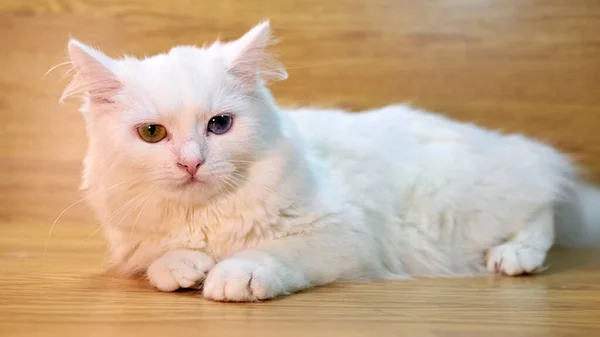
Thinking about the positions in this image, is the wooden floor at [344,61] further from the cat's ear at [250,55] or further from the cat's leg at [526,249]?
the cat's ear at [250,55]

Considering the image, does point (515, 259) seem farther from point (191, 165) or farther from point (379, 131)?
point (191, 165)

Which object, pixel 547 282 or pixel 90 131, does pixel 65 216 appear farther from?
pixel 547 282

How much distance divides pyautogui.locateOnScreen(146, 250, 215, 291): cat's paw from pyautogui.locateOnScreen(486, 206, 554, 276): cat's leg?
2.51 ft

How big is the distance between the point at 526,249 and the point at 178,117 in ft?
3.21

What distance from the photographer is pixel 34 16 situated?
8.11ft

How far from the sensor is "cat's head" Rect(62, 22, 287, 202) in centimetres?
139

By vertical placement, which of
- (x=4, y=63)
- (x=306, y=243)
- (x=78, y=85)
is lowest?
(x=306, y=243)

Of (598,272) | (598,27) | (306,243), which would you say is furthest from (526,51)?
(306,243)

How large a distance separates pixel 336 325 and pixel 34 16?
1882 mm

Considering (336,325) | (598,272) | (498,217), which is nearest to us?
(336,325)

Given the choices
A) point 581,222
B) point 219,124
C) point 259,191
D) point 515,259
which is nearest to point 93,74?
point 219,124

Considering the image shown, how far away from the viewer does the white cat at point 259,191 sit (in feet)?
4.61

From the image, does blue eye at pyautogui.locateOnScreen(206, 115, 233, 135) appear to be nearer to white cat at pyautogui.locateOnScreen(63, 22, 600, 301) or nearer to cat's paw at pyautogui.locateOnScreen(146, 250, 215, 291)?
white cat at pyautogui.locateOnScreen(63, 22, 600, 301)

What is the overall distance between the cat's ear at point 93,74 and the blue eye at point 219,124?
Result: 229 mm
